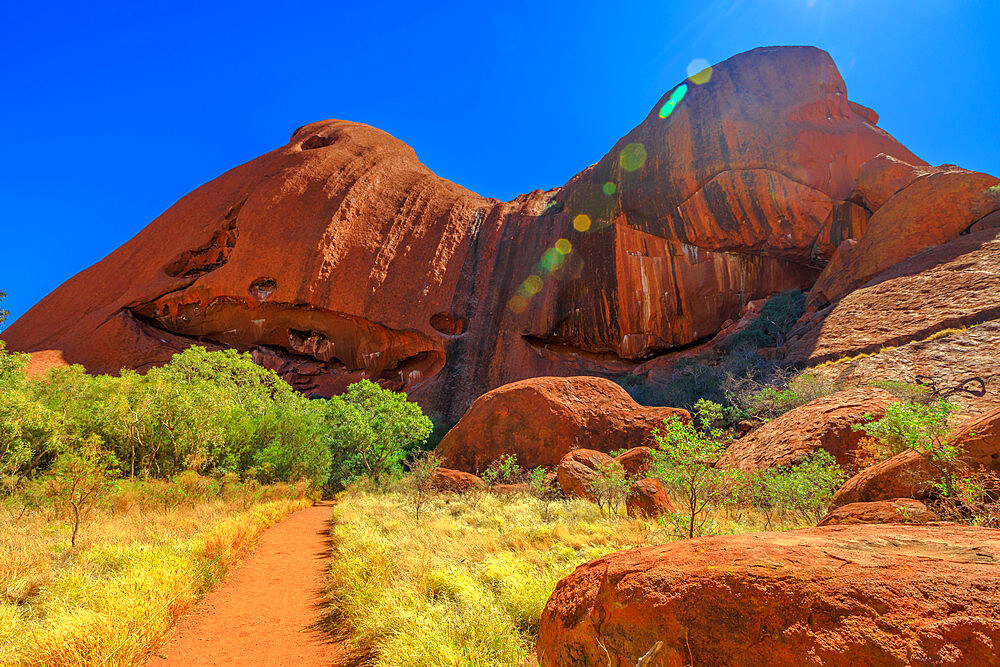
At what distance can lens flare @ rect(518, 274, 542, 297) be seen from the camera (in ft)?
104

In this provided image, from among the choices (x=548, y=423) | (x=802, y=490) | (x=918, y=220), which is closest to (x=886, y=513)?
(x=802, y=490)

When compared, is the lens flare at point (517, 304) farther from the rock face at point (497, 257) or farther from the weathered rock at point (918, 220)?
the weathered rock at point (918, 220)

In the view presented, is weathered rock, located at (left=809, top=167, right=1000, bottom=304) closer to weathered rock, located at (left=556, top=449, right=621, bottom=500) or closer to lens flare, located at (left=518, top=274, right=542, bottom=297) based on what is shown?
weathered rock, located at (left=556, top=449, right=621, bottom=500)

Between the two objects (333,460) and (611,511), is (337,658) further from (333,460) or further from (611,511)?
(333,460)

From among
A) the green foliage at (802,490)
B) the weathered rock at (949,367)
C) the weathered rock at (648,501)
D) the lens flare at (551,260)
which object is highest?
the lens flare at (551,260)

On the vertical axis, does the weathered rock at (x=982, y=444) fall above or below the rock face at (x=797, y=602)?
above

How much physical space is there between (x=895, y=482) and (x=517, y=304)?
27510 millimetres

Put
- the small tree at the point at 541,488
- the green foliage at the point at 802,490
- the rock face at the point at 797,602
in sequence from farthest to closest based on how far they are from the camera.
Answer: the small tree at the point at 541,488 → the green foliage at the point at 802,490 → the rock face at the point at 797,602

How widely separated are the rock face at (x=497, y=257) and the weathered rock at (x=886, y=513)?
24980 millimetres

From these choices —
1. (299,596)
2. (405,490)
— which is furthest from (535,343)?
(299,596)

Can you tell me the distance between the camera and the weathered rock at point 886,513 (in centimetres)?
354

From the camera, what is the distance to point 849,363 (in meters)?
12.9

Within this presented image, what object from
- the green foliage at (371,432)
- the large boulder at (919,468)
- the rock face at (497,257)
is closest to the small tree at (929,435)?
the large boulder at (919,468)

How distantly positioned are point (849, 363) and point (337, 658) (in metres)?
14.8
